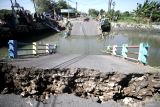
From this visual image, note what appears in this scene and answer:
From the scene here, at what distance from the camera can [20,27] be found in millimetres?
30719

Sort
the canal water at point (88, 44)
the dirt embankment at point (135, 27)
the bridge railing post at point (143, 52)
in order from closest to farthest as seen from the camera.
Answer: the bridge railing post at point (143, 52) → the canal water at point (88, 44) → the dirt embankment at point (135, 27)

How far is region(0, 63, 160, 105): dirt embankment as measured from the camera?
728 cm

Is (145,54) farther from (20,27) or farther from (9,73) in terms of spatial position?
(20,27)

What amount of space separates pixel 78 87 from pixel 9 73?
2.55 metres

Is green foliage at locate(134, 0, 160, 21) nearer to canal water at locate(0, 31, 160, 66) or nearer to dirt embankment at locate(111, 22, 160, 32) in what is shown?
dirt embankment at locate(111, 22, 160, 32)

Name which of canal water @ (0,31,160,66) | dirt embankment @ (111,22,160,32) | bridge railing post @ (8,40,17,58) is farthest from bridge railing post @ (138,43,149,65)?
dirt embankment @ (111,22,160,32)

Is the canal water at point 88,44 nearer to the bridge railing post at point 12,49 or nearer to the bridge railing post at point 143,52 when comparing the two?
the bridge railing post at point 143,52

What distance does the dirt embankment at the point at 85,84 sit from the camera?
7.28 metres

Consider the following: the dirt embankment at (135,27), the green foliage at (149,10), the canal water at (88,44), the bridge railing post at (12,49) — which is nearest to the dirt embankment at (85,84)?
the bridge railing post at (12,49)

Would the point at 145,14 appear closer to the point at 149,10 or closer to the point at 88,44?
the point at 149,10

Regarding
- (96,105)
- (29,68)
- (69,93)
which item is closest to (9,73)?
(29,68)

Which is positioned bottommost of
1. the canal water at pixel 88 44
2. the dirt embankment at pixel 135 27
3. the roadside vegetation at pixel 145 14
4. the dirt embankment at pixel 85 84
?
the canal water at pixel 88 44

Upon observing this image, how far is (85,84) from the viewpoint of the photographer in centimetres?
746

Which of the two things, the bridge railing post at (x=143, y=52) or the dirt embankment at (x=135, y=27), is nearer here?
the bridge railing post at (x=143, y=52)
